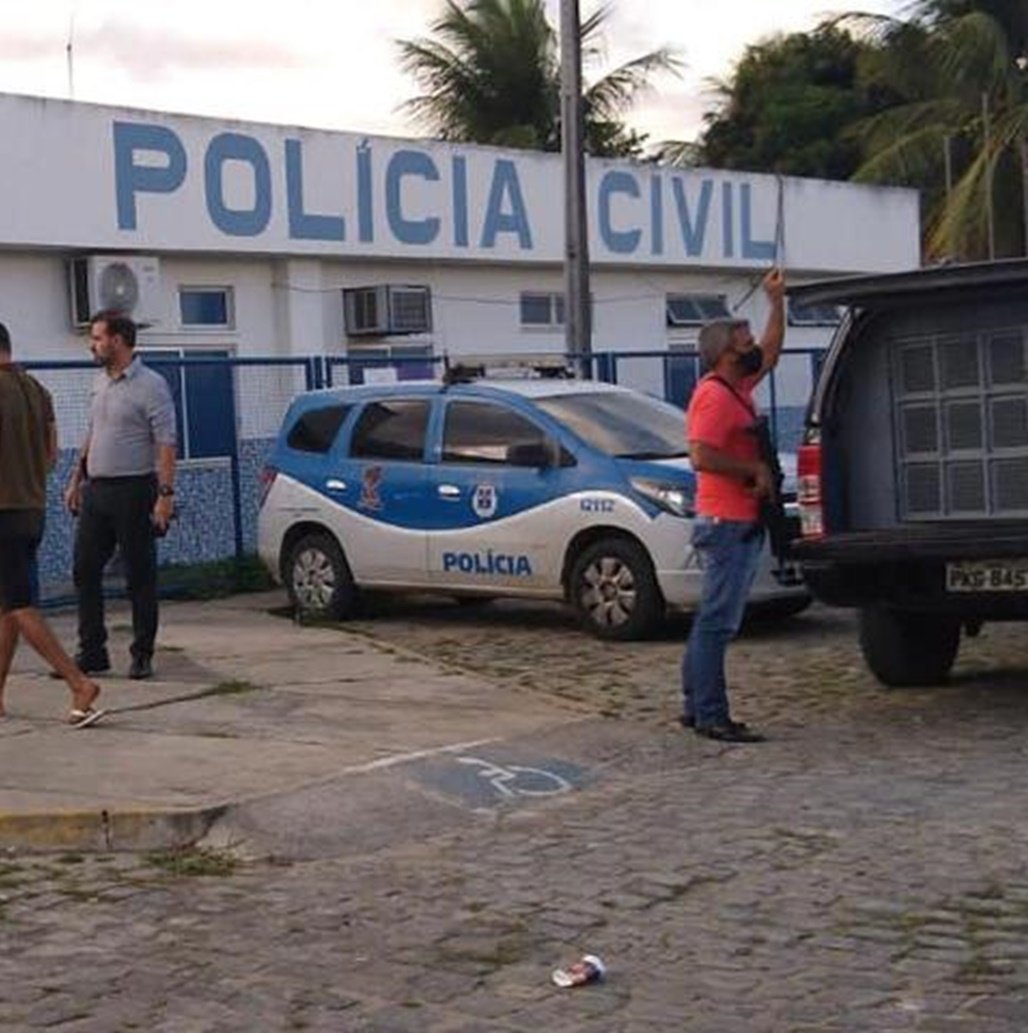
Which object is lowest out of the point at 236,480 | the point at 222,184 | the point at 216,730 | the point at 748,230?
the point at 216,730

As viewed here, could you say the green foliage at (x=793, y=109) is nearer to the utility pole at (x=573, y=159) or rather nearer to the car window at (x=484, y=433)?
the utility pole at (x=573, y=159)

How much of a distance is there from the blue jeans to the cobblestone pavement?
26 cm

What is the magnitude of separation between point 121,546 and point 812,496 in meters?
3.53

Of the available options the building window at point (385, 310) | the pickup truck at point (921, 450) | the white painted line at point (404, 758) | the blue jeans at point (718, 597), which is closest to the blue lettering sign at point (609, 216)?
the building window at point (385, 310)

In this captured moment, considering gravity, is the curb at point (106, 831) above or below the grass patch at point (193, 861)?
above

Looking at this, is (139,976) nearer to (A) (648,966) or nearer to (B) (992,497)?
(A) (648,966)

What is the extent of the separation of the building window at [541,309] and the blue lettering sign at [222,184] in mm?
4589

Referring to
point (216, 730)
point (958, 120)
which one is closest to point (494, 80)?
point (958, 120)

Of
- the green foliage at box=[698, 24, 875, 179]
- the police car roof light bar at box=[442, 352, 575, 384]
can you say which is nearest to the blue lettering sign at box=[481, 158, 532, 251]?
the police car roof light bar at box=[442, 352, 575, 384]

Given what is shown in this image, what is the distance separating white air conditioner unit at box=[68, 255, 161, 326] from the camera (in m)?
18.7

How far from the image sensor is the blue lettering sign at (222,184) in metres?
20.2

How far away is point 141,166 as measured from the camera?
19484 mm

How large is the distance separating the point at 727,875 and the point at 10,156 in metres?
12.9

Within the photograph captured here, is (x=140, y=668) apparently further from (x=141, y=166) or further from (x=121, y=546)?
(x=141, y=166)
